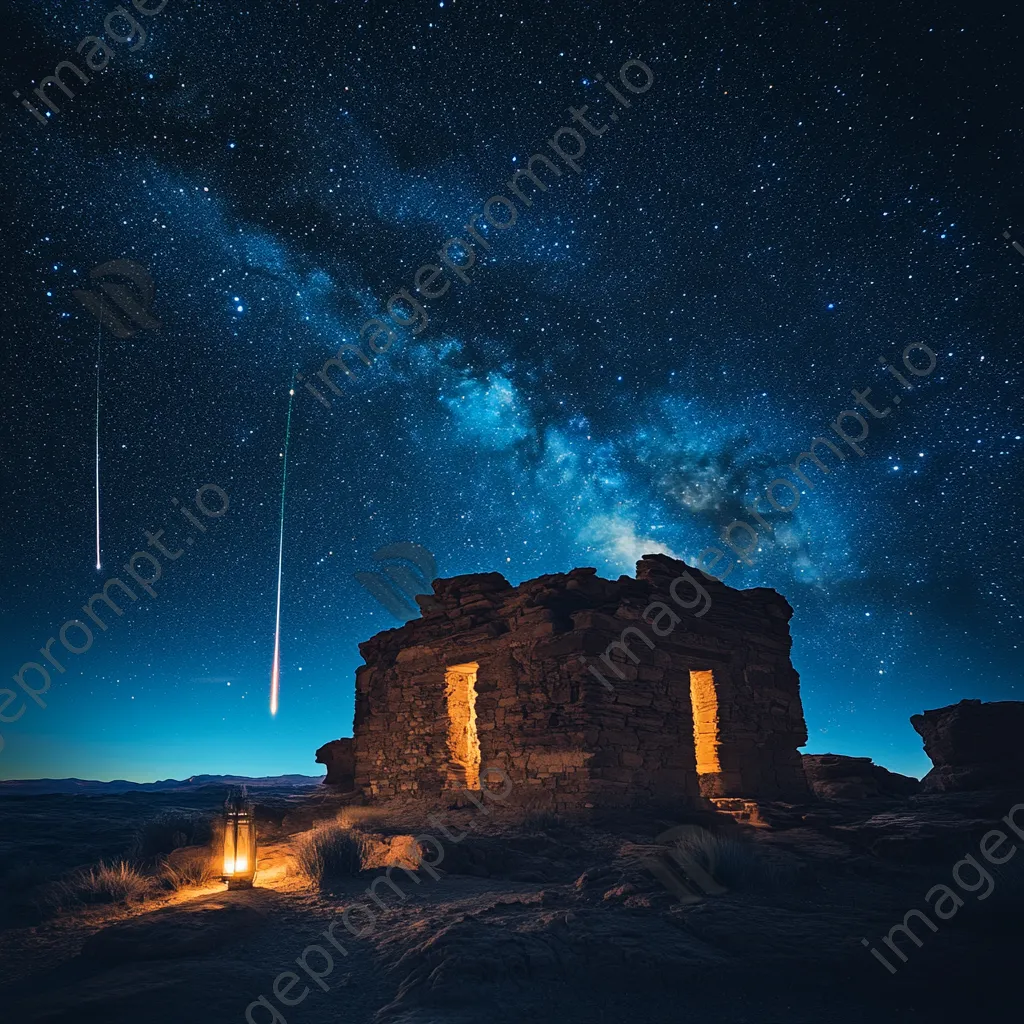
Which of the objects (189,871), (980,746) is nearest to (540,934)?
(189,871)

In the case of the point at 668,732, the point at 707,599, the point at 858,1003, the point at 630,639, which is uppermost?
the point at 707,599

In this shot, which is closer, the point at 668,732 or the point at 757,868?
the point at 757,868

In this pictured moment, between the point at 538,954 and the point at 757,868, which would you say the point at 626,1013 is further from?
the point at 757,868

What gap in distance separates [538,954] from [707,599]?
9.61m

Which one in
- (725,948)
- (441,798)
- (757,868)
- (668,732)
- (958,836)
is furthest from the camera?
(441,798)

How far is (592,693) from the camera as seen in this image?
10750 mm

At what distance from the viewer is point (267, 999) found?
4.72 metres

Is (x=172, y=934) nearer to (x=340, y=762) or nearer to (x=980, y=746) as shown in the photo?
(x=340, y=762)

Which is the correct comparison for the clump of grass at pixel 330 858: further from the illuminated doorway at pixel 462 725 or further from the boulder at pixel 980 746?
the boulder at pixel 980 746

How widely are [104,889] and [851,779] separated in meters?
16.4

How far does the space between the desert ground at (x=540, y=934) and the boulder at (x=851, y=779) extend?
17.5 ft

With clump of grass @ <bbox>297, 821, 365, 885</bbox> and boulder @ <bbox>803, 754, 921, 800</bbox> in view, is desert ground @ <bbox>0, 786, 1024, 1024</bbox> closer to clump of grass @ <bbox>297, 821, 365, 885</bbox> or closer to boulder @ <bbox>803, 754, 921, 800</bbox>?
clump of grass @ <bbox>297, 821, 365, 885</bbox>

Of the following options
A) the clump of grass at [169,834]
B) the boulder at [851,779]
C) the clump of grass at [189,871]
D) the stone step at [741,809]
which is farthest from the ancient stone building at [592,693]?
the clump of grass at [189,871]

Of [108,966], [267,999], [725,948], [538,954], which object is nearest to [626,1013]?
[538,954]
